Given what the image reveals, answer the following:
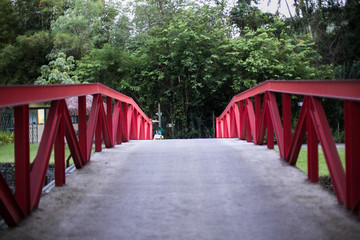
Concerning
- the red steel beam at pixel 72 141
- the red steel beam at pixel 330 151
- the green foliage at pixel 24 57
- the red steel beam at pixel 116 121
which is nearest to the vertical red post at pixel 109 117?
the red steel beam at pixel 116 121

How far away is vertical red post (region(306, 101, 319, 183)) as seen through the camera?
3.86 m

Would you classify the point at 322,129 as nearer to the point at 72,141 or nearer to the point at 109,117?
the point at 72,141

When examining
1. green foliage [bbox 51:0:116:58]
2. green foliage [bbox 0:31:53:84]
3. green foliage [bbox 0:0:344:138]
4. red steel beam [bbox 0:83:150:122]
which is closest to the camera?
red steel beam [bbox 0:83:150:122]

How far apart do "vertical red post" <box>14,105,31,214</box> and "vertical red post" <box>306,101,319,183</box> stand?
2.40 metres

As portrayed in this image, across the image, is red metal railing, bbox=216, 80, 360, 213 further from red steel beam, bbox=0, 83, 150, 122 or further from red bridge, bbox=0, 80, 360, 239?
red steel beam, bbox=0, 83, 150, 122

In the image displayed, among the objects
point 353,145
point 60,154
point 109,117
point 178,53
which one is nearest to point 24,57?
point 178,53

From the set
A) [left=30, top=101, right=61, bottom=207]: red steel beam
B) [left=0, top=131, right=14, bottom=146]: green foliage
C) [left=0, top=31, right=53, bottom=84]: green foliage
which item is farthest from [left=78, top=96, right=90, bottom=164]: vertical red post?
[left=0, top=31, right=53, bottom=84]: green foliage

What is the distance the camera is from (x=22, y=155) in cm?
292

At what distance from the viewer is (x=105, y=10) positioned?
25734 mm

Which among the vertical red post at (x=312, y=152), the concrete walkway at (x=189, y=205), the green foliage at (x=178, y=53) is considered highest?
the green foliage at (x=178, y=53)

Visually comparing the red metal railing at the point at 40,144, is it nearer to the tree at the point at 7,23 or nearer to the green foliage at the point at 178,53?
the green foliage at the point at 178,53

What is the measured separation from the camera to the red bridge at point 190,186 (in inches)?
113

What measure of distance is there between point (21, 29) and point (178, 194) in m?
25.5

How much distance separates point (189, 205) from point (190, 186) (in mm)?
533
